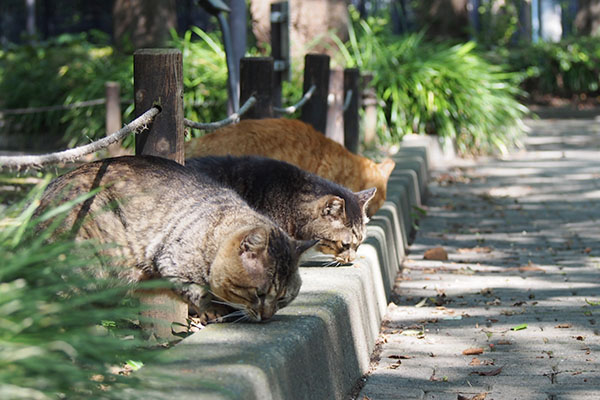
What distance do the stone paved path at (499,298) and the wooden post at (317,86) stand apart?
1.46m

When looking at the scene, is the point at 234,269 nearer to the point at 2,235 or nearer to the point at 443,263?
the point at 2,235

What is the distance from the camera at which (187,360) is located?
9.60ft

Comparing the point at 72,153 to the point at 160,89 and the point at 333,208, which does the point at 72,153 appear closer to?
the point at 160,89

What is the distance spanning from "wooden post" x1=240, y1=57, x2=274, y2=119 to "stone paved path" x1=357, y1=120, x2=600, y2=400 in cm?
170

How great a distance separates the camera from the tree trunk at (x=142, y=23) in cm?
1384

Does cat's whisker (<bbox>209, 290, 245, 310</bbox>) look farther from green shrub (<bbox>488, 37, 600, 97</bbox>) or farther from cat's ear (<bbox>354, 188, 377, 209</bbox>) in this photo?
green shrub (<bbox>488, 37, 600, 97</bbox>)

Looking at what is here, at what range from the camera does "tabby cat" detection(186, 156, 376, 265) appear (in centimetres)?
504

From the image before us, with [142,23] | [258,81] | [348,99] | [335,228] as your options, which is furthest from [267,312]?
[142,23]

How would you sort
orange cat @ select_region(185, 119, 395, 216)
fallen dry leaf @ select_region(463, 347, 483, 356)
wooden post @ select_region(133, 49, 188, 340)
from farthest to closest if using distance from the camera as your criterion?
orange cat @ select_region(185, 119, 395, 216), fallen dry leaf @ select_region(463, 347, 483, 356), wooden post @ select_region(133, 49, 188, 340)

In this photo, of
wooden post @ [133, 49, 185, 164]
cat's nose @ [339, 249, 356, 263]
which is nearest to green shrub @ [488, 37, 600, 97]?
cat's nose @ [339, 249, 356, 263]

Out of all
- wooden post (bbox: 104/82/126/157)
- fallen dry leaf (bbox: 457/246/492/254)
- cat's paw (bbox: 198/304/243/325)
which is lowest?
fallen dry leaf (bbox: 457/246/492/254)

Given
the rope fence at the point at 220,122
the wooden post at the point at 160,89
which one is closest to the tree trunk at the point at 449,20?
the rope fence at the point at 220,122

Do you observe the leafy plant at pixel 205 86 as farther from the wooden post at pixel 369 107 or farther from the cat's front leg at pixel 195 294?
the cat's front leg at pixel 195 294

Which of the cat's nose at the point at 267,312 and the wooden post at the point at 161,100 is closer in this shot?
the cat's nose at the point at 267,312
